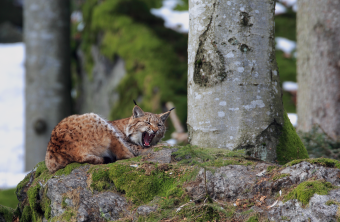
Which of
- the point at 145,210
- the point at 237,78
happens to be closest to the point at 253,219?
the point at 145,210

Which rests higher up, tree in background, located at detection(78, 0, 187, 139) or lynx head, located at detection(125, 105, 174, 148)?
tree in background, located at detection(78, 0, 187, 139)

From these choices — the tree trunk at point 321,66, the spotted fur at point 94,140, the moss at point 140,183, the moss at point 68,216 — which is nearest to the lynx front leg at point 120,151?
the spotted fur at point 94,140

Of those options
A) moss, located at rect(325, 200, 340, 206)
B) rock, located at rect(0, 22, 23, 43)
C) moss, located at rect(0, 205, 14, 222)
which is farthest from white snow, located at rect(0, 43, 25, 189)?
moss, located at rect(325, 200, 340, 206)

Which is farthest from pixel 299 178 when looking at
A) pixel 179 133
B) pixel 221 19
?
pixel 179 133

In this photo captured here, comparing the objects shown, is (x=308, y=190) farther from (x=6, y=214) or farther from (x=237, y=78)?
(x=6, y=214)

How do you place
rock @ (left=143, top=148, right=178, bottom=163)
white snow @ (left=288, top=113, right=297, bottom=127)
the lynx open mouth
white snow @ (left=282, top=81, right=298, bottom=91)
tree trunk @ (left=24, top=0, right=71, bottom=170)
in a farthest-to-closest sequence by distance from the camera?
tree trunk @ (left=24, top=0, right=71, bottom=170), white snow @ (left=282, top=81, right=298, bottom=91), white snow @ (left=288, top=113, right=297, bottom=127), the lynx open mouth, rock @ (left=143, top=148, right=178, bottom=163)

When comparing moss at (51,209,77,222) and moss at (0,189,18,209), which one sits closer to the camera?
moss at (51,209,77,222)

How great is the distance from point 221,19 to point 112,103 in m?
5.87

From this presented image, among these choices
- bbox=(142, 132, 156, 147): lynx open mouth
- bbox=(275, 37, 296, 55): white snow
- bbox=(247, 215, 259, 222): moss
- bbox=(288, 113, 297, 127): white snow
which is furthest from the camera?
bbox=(275, 37, 296, 55): white snow

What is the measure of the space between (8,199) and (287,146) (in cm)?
555

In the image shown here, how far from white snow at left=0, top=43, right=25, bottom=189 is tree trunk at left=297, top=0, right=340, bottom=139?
7151 mm

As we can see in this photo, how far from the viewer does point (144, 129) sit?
13.7ft

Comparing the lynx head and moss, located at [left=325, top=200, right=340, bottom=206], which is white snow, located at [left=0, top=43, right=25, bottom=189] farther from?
moss, located at [left=325, top=200, right=340, bottom=206]

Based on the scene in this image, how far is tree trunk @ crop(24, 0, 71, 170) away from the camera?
9.10 m
